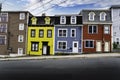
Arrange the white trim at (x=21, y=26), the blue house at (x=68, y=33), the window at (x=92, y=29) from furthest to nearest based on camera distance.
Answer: the blue house at (x=68, y=33)
the white trim at (x=21, y=26)
the window at (x=92, y=29)

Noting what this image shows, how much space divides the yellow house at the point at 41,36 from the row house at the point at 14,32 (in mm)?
Answer: 1126

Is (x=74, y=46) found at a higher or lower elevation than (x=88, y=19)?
lower

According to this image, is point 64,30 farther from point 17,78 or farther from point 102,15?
point 17,78

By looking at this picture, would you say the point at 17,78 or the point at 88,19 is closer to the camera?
the point at 17,78

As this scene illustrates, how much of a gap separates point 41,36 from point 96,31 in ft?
22.5

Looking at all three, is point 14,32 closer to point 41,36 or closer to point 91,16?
point 41,36

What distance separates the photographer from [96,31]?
40906 millimetres

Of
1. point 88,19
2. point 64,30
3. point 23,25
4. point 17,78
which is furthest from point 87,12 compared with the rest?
point 17,78

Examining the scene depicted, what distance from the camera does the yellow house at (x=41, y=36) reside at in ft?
139

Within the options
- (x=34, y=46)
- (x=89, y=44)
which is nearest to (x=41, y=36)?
(x=34, y=46)

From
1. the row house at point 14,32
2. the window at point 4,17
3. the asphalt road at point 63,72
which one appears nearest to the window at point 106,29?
the row house at point 14,32

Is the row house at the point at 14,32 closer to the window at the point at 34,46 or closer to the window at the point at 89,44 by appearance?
the window at the point at 34,46

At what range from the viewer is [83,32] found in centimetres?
4188

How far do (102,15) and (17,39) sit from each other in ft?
32.3
